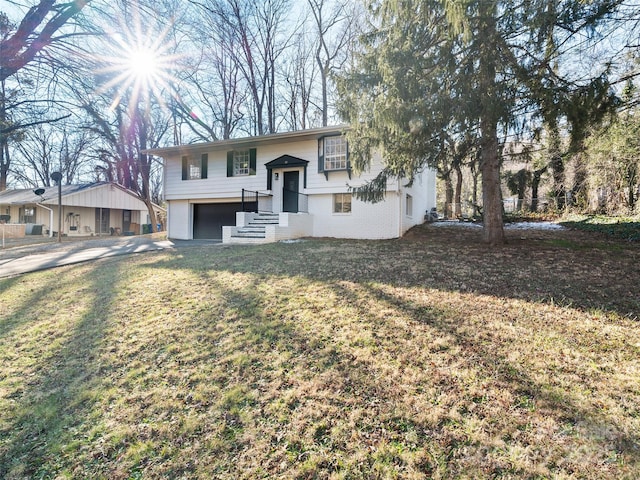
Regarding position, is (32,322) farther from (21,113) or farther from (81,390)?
(21,113)

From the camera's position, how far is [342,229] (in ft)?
40.0

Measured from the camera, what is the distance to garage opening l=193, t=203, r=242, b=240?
14.8m

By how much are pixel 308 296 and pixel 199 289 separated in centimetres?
200

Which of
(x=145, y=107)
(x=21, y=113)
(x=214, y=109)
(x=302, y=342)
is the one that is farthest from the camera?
(x=214, y=109)

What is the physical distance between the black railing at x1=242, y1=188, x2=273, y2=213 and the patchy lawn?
827cm

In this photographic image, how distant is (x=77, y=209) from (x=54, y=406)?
27055mm

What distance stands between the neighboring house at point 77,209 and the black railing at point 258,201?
16296 millimetres

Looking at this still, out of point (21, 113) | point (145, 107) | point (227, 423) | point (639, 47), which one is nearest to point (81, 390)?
point (227, 423)

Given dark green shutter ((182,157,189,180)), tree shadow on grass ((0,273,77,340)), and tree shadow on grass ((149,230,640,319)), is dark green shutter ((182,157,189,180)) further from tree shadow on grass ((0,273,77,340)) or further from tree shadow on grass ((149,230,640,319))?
tree shadow on grass ((0,273,77,340))

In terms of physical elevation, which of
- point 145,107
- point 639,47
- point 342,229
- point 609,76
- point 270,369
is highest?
point 145,107

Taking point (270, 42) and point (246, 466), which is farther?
point (270, 42)

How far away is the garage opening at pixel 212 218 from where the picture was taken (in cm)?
1476

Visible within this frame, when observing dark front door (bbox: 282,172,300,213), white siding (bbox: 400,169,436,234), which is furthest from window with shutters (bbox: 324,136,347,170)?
white siding (bbox: 400,169,436,234)

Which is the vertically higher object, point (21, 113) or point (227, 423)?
point (21, 113)
